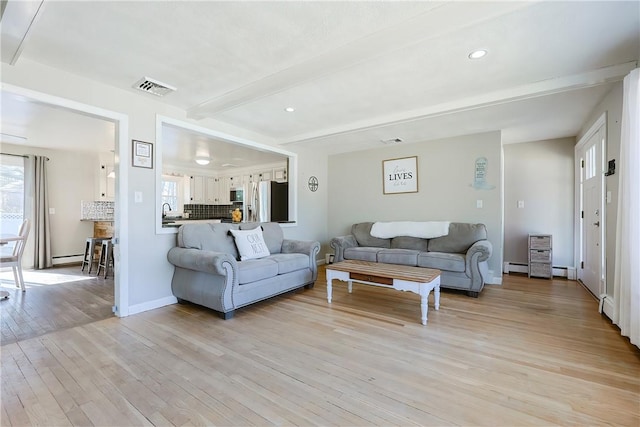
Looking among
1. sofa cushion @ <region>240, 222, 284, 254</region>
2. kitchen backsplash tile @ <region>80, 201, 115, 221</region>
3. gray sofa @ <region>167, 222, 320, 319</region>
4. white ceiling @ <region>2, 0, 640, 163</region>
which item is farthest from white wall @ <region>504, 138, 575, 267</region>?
kitchen backsplash tile @ <region>80, 201, 115, 221</region>

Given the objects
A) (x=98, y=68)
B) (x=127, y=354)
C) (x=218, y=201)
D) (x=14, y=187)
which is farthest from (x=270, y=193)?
(x=14, y=187)

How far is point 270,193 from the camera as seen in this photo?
6059 mm

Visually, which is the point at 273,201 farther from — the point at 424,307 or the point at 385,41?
the point at 385,41

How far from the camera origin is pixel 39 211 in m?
5.40

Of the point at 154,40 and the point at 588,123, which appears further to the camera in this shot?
the point at 588,123

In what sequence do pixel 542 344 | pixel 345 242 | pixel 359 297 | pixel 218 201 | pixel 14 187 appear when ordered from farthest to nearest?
pixel 218 201 → pixel 14 187 → pixel 345 242 → pixel 359 297 → pixel 542 344

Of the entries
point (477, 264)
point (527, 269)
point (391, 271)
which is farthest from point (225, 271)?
point (527, 269)

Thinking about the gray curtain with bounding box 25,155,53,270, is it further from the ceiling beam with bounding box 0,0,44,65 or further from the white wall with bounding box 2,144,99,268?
the ceiling beam with bounding box 0,0,44,65

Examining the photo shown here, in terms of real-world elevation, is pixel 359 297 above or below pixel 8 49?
below

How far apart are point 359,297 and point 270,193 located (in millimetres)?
3220

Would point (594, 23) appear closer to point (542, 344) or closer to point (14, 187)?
point (542, 344)

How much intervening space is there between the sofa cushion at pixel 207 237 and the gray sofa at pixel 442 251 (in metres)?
1.82

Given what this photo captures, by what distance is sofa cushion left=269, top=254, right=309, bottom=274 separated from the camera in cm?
346

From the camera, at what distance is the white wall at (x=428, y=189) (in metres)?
4.34
